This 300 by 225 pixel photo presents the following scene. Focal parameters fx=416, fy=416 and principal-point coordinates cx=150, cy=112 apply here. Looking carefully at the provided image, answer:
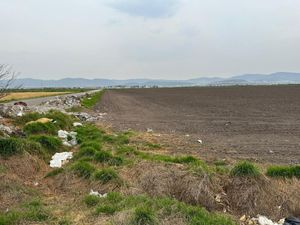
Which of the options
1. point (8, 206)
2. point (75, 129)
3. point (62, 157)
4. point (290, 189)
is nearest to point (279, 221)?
point (290, 189)

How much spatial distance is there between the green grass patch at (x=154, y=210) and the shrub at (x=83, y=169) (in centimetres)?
195

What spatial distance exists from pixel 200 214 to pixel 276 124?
1713cm

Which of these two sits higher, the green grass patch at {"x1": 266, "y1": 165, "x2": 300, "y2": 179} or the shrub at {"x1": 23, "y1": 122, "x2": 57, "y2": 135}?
the shrub at {"x1": 23, "y1": 122, "x2": 57, "y2": 135}

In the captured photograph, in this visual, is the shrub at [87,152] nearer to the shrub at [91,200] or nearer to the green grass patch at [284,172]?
the shrub at [91,200]

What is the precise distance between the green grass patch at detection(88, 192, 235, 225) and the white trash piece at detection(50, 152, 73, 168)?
4032mm

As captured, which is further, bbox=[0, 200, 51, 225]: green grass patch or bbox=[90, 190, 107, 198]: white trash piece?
bbox=[90, 190, 107, 198]: white trash piece

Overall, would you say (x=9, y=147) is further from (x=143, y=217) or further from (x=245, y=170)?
(x=245, y=170)

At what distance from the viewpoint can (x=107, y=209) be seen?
7.81 m

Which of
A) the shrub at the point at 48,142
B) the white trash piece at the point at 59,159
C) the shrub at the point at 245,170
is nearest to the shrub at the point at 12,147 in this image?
the white trash piece at the point at 59,159

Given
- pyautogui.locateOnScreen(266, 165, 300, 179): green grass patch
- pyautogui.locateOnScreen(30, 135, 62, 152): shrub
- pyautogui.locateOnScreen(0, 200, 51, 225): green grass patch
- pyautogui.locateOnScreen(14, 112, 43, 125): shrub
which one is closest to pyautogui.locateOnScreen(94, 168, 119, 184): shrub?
pyautogui.locateOnScreen(0, 200, 51, 225): green grass patch

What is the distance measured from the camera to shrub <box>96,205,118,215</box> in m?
7.73

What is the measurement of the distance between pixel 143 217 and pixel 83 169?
3.77 meters

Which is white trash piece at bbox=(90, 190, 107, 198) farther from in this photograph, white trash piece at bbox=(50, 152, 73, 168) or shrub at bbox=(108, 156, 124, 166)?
white trash piece at bbox=(50, 152, 73, 168)

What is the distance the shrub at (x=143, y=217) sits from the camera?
705cm
